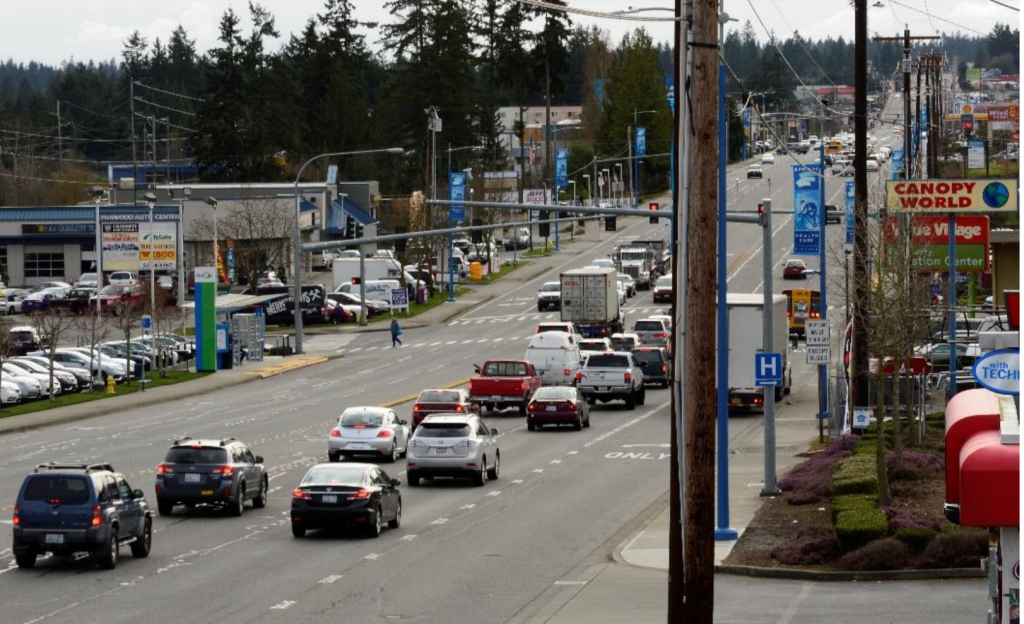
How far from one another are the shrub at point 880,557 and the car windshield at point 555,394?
24597 mm

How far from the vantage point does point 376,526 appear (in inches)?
1156

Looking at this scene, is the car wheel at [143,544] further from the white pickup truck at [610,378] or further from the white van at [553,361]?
the white van at [553,361]

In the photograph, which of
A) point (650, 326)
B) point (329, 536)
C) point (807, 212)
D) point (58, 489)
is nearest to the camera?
point (58, 489)

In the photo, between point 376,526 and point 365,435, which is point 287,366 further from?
point 376,526

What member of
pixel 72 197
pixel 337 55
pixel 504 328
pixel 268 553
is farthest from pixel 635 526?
pixel 337 55

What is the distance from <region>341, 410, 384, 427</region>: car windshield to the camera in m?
40.4

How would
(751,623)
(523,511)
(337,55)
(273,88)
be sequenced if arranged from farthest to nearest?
(337,55) → (273,88) → (523,511) → (751,623)

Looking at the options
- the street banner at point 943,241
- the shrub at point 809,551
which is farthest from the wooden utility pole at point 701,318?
the street banner at point 943,241

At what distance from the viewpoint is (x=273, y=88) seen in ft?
488

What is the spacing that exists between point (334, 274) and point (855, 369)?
213 feet

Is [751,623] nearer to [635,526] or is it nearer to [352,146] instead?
[635,526]

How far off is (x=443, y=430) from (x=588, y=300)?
118ft

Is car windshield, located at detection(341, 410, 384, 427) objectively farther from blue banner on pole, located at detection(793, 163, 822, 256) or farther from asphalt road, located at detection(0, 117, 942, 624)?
blue banner on pole, located at detection(793, 163, 822, 256)

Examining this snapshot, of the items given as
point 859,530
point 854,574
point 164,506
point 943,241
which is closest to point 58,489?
point 164,506
